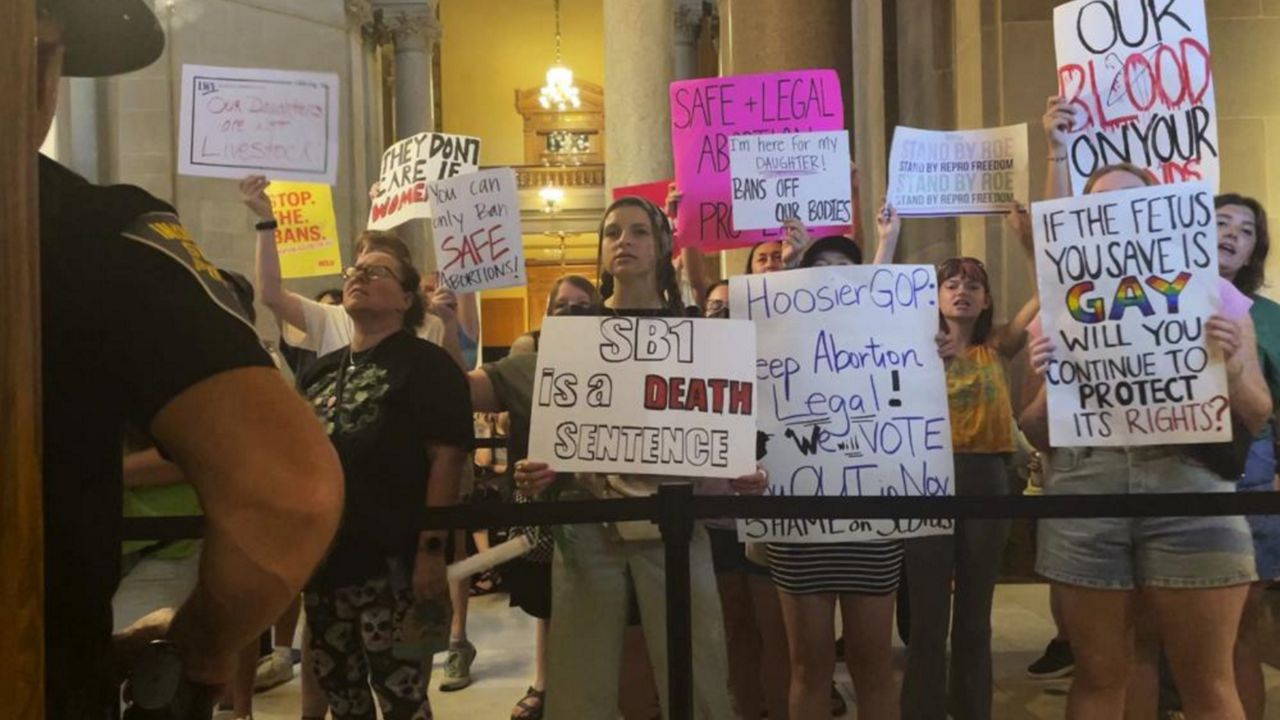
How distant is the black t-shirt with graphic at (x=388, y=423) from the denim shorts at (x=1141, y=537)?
193 cm

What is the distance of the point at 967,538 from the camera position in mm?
4473

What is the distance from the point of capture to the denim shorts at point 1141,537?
3385 mm

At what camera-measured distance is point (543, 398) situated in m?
3.55

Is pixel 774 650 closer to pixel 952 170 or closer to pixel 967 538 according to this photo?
pixel 967 538

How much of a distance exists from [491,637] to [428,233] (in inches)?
543

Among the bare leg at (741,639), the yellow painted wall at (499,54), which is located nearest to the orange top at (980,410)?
the bare leg at (741,639)

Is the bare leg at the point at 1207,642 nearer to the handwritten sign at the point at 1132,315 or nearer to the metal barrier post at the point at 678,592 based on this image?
the handwritten sign at the point at 1132,315

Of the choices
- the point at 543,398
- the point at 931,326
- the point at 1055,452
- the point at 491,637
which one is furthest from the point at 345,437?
the point at 491,637

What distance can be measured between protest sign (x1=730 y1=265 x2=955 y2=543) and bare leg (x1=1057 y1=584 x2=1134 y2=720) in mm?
500

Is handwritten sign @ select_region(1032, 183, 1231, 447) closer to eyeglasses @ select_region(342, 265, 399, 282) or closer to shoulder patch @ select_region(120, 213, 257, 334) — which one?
eyeglasses @ select_region(342, 265, 399, 282)

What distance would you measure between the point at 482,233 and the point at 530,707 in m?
2.15

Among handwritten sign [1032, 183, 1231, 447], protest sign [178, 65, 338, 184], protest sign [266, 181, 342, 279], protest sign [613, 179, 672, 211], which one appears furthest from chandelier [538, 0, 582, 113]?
handwritten sign [1032, 183, 1231, 447]

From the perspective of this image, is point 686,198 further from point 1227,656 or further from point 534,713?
point 1227,656

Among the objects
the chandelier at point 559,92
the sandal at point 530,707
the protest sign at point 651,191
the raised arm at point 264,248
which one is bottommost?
the sandal at point 530,707
